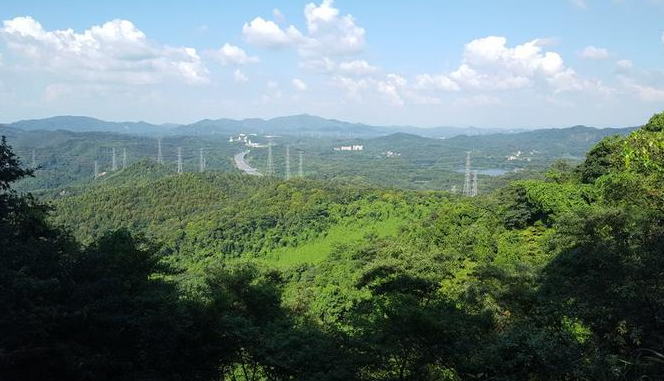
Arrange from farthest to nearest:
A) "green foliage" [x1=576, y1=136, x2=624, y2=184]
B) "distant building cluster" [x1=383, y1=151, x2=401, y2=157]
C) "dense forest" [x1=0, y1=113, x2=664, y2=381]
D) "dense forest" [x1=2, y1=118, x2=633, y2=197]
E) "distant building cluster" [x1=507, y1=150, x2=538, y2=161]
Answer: "distant building cluster" [x1=383, y1=151, x2=401, y2=157], "distant building cluster" [x1=507, y1=150, x2=538, y2=161], "dense forest" [x1=2, y1=118, x2=633, y2=197], "green foliage" [x1=576, y1=136, x2=624, y2=184], "dense forest" [x1=0, y1=113, x2=664, y2=381]

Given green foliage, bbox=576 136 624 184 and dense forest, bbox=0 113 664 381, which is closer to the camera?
dense forest, bbox=0 113 664 381

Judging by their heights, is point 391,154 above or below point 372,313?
below

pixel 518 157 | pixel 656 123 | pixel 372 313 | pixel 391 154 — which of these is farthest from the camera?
pixel 391 154

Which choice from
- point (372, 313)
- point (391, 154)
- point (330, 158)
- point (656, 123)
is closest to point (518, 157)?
point (391, 154)

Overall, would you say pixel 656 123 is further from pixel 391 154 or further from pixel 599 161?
pixel 391 154

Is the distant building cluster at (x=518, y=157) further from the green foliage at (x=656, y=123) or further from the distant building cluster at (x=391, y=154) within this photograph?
the green foliage at (x=656, y=123)

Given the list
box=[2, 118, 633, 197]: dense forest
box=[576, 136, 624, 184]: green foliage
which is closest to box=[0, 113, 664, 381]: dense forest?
box=[576, 136, 624, 184]: green foliage

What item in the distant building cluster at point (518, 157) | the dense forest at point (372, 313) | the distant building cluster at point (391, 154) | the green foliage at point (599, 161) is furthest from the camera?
the distant building cluster at point (391, 154)

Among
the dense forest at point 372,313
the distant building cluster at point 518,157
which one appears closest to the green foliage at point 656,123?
the dense forest at point 372,313

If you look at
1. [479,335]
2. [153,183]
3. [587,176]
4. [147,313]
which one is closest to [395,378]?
[479,335]

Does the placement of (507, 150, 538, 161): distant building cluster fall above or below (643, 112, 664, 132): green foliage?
below

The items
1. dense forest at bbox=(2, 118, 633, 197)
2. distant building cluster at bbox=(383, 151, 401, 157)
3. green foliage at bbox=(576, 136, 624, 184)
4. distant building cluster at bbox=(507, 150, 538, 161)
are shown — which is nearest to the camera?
green foliage at bbox=(576, 136, 624, 184)

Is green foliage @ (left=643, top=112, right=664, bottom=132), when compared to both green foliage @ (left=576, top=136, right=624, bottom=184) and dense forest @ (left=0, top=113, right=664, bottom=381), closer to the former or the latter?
green foliage @ (left=576, top=136, right=624, bottom=184)
